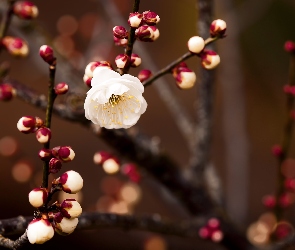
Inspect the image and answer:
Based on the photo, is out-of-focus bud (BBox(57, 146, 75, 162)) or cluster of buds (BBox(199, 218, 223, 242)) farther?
cluster of buds (BBox(199, 218, 223, 242))

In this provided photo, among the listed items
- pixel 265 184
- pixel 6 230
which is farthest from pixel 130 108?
pixel 265 184

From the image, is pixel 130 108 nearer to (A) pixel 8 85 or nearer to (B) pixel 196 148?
(A) pixel 8 85

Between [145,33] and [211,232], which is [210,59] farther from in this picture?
[211,232]

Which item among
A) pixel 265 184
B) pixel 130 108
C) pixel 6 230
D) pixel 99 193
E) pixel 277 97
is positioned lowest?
pixel 6 230

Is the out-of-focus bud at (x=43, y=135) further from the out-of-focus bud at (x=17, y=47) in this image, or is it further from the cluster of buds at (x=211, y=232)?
the cluster of buds at (x=211, y=232)

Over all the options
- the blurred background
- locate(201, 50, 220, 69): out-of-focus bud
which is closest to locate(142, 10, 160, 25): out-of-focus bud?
locate(201, 50, 220, 69): out-of-focus bud

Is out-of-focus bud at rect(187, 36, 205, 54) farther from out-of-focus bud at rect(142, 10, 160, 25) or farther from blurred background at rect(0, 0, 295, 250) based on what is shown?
blurred background at rect(0, 0, 295, 250)

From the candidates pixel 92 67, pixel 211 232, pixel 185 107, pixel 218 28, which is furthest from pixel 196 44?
pixel 185 107

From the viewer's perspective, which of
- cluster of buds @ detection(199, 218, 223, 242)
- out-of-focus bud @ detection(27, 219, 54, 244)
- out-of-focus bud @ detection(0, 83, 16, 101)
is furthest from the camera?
cluster of buds @ detection(199, 218, 223, 242)
